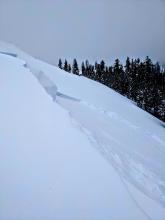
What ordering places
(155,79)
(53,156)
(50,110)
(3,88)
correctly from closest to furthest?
(53,156) → (50,110) → (3,88) → (155,79)

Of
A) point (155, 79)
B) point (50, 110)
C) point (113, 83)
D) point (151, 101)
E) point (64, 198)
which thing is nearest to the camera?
point (64, 198)

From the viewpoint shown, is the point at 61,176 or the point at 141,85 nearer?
the point at 61,176

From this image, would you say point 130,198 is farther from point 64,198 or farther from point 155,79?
point 155,79

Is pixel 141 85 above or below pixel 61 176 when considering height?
below

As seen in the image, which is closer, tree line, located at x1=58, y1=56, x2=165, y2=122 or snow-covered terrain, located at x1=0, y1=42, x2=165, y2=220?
snow-covered terrain, located at x1=0, y1=42, x2=165, y2=220

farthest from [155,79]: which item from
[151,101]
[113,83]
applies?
[151,101]

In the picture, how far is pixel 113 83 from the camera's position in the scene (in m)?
58.2

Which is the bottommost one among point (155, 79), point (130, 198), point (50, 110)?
point (155, 79)

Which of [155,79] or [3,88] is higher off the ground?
[3,88]

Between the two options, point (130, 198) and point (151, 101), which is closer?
point (130, 198)

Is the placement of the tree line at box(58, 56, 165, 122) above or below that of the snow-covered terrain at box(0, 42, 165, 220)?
below

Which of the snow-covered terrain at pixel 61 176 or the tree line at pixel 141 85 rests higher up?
the snow-covered terrain at pixel 61 176

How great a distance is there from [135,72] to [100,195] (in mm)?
68012

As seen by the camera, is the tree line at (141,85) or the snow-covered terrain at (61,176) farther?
the tree line at (141,85)
